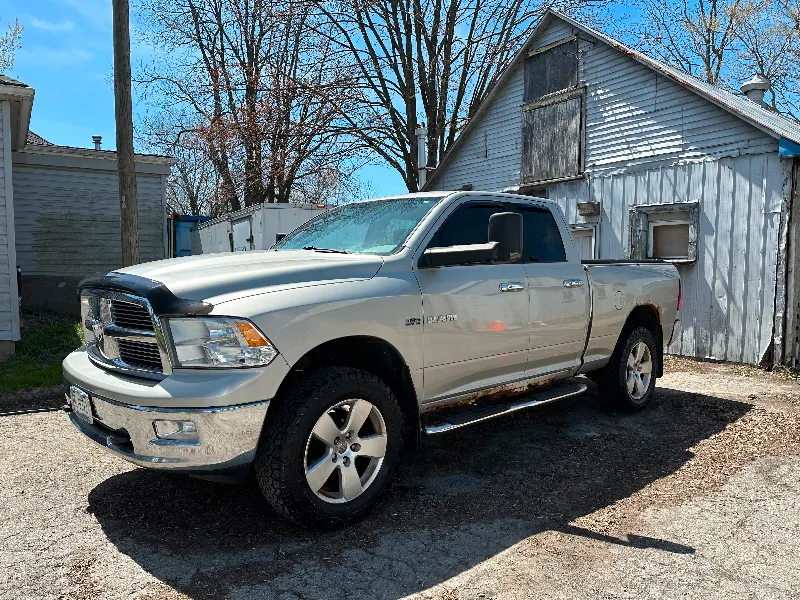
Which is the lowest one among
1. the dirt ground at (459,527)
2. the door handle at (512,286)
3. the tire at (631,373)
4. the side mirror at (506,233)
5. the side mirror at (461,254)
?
the dirt ground at (459,527)

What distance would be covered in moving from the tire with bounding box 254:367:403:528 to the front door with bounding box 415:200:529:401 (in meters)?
0.47

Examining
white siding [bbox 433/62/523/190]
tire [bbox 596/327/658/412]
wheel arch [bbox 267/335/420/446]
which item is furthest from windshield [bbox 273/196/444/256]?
white siding [bbox 433/62/523/190]

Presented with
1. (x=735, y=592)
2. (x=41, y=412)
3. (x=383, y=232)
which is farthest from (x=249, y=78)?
(x=735, y=592)

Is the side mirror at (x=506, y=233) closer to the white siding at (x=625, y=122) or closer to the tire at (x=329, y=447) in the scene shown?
the tire at (x=329, y=447)

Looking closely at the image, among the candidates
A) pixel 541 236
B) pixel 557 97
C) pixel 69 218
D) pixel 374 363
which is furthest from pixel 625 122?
pixel 69 218

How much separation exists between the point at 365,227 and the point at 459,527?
83.9 inches

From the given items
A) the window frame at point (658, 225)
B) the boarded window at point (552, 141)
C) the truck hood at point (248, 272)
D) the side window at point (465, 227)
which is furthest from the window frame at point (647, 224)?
the truck hood at point (248, 272)

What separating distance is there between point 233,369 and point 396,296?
1073mm

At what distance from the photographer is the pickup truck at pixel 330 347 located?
9.64 feet

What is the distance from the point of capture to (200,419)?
285 cm

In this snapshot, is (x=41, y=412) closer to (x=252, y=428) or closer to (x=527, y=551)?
(x=252, y=428)

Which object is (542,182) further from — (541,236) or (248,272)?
(248,272)

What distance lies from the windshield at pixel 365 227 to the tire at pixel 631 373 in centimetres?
254

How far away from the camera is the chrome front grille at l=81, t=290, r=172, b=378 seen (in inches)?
120
